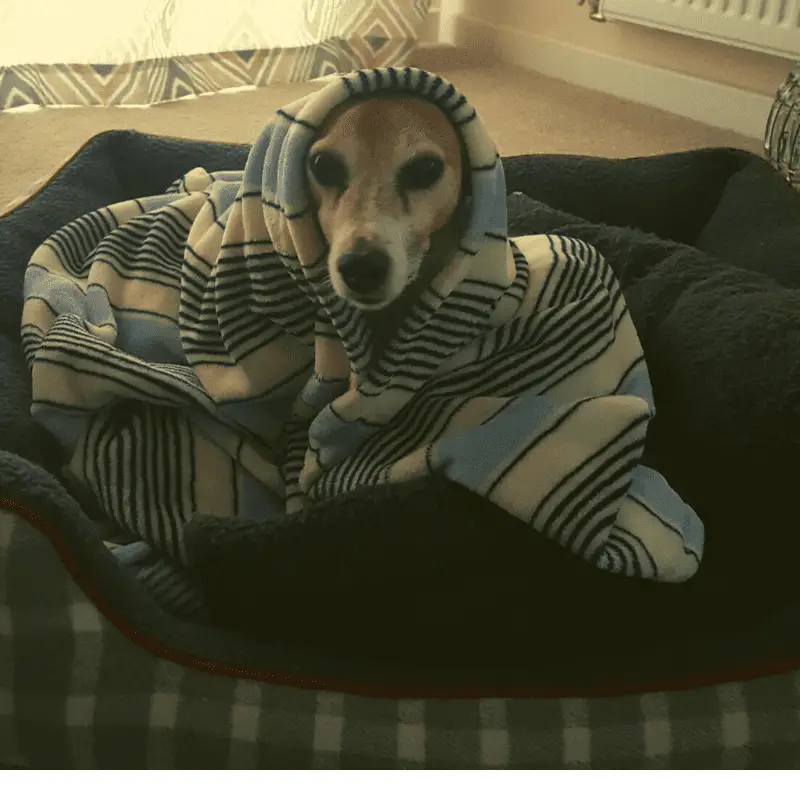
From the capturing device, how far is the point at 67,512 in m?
0.65

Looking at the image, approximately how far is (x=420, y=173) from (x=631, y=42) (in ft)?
6.23

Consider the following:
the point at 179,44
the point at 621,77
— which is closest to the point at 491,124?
the point at 621,77

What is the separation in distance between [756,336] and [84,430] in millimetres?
582

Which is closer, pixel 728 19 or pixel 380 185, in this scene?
pixel 380 185

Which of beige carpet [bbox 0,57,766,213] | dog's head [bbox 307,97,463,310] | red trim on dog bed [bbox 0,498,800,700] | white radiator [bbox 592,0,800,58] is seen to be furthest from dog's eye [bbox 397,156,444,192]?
white radiator [bbox 592,0,800,58]

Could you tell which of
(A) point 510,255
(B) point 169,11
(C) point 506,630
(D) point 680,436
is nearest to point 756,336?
(D) point 680,436

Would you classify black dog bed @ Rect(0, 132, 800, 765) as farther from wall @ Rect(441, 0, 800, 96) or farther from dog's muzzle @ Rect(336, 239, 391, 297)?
wall @ Rect(441, 0, 800, 96)

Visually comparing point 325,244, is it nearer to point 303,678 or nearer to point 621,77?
point 303,678

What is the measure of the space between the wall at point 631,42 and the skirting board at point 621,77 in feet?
0.06

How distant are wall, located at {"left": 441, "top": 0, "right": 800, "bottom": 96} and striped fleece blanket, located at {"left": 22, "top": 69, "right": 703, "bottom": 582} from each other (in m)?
1.49

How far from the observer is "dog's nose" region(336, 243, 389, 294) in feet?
2.26

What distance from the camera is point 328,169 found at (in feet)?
2.37

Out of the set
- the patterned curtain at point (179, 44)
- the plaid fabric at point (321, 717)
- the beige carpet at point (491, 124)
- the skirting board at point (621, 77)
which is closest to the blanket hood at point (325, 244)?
the plaid fabric at point (321, 717)
